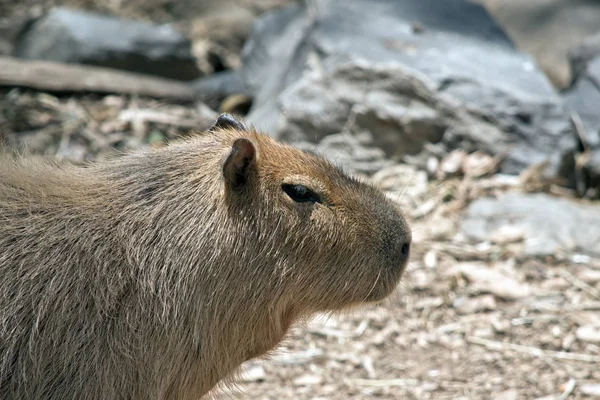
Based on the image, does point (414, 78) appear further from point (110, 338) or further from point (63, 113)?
point (110, 338)

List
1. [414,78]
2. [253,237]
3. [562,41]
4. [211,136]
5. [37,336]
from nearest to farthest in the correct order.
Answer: [37,336]
[253,237]
[211,136]
[414,78]
[562,41]

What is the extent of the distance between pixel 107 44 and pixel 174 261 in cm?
530

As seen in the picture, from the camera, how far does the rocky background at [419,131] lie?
477 centimetres

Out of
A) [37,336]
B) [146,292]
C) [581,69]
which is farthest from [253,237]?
[581,69]

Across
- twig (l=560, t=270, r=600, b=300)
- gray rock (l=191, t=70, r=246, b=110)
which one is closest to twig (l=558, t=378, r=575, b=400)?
twig (l=560, t=270, r=600, b=300)

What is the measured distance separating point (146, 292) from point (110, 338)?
0.20 meters

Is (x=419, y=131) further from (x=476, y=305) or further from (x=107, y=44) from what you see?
(x=107, y=44)

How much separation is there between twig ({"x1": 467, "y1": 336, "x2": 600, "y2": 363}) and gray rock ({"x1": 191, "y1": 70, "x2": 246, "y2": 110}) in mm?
3596

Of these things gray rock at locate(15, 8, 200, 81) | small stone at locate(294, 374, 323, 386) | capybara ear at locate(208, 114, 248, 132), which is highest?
gray rock at locate(15, 8, 200, 81)

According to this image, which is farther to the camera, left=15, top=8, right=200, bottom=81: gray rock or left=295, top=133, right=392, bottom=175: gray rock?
left=15, top=8, right=200, bottom=81: gray rock

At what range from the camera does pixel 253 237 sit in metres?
3.08

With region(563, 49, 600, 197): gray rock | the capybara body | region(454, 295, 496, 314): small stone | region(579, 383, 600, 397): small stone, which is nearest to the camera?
the capybara body

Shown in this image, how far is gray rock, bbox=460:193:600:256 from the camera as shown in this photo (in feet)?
18.6

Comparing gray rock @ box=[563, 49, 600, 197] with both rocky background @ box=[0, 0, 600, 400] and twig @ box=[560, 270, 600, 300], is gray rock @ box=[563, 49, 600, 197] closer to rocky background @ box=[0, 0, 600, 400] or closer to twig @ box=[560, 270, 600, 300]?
rocky background @ box=[0, 0, 600, 400]
